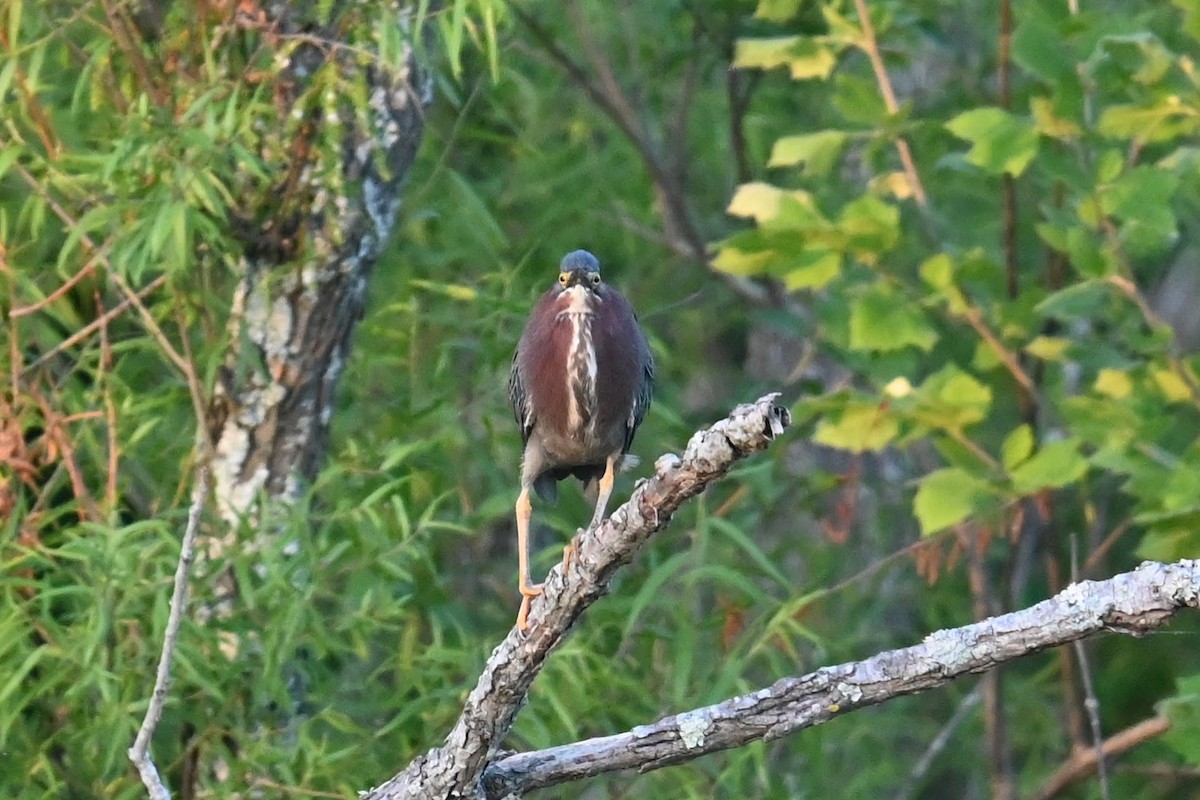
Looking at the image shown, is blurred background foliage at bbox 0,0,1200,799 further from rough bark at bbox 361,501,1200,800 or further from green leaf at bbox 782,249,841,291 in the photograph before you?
rough bark at bbox 361,501,1200,800

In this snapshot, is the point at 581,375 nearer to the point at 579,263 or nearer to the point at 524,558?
the point at 579,263

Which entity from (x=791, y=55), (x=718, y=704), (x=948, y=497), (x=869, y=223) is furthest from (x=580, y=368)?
(x=791, y=55)

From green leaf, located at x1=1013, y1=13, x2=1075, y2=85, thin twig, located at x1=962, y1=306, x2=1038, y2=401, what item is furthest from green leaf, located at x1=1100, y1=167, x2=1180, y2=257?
thin twig, located at x1=962, y1=306, x2=1038, y2=401

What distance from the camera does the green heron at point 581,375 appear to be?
3.66 metres

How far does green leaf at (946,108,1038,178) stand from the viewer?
451 cm

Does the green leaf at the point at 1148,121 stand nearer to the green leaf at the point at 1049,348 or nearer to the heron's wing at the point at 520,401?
the green leaf at the point at 1049,348

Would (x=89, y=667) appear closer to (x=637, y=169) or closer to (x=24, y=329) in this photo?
(x=24, y=329)

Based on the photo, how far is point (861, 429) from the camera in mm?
4895

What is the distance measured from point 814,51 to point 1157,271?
2583mm

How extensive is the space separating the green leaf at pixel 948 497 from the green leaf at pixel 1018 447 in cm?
12

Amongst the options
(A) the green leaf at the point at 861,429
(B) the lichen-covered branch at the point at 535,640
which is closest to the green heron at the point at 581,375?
(B) the lichen-covered branch at the point at 535,640

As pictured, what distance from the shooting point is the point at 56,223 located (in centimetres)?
482

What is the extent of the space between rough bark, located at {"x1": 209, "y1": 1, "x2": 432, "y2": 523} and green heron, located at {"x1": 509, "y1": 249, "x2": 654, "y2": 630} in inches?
30.1

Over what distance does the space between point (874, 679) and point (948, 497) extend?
2176mm
